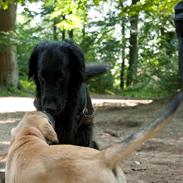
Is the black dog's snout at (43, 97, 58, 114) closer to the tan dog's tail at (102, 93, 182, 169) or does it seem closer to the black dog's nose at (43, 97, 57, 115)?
the black dog's nose at (43, 97, 57, 115)

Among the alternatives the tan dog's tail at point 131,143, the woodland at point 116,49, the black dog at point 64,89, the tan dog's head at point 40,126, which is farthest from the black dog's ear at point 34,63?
the woodland at point 116,49

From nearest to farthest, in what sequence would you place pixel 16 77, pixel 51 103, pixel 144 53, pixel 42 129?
pixel 42 129, pixel 51 103, pixel 16 77, pixel 144 53

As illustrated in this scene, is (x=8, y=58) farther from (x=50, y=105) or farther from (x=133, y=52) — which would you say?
(x=50, y=105)

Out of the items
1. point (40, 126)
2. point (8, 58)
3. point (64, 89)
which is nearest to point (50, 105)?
point (64, 89)

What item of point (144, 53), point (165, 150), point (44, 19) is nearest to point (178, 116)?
point (165, 150)

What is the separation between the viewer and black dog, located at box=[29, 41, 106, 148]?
5.71 m

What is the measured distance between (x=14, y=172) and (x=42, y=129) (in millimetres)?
575

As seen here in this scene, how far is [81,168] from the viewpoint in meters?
3.56

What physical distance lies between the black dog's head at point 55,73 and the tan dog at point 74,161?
1.57m

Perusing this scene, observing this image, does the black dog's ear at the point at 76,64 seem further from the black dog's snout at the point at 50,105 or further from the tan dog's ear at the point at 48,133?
the tan dog's ear at the point at 48,133

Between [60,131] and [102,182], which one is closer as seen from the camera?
[102,182]

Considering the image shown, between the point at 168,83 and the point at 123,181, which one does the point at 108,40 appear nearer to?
the point at 168,83

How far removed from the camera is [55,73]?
5.85m

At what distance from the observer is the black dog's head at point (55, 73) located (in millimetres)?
5632
